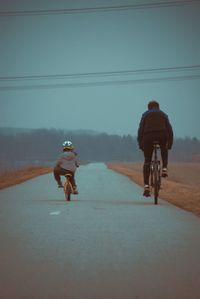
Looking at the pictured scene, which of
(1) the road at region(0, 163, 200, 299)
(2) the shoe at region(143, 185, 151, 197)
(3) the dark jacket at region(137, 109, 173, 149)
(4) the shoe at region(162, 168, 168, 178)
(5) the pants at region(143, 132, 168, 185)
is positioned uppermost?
(3) the dark jacket at region(137, 109, 173, 149)

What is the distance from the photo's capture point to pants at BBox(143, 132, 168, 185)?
11.1 m

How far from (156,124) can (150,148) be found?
23.4 inches

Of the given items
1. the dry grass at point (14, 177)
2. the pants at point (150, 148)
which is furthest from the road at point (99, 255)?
the dry grass at point (14, 177)

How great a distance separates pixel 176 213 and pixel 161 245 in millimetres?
3865

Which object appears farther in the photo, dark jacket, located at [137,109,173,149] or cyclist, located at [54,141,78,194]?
cyclist, located at [54,141,78,194]

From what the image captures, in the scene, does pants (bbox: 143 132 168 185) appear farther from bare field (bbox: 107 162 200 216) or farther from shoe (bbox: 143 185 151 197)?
bare field (bbox: 107 162 200 216)

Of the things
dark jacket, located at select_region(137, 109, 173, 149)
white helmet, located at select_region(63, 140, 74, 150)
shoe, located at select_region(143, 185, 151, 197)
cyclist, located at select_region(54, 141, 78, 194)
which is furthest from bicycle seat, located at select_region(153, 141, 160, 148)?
cyclist, located at select_region(54, 141, 78, 194)

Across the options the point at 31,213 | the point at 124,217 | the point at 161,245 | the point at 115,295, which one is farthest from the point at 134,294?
the point at 31,213

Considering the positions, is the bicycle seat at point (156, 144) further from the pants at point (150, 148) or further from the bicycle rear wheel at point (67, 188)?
the bicycle rear wheel at point (67, 188)

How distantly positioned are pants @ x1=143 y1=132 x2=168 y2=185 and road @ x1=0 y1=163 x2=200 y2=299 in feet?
3.13

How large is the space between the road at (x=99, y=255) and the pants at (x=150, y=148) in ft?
3.13

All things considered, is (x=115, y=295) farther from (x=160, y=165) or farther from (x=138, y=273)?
(x=160, y=165)

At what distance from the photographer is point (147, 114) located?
36.3ft

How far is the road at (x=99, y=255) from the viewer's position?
5117 mm
